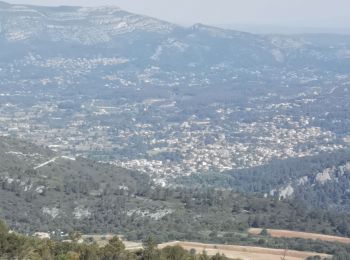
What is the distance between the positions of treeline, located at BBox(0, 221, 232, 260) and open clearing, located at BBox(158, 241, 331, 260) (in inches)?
286

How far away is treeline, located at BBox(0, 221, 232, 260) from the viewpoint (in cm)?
3838

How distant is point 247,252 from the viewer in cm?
4988

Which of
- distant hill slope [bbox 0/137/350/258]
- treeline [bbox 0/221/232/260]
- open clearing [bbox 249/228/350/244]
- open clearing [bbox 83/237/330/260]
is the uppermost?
treeline [bbox 0/221/232/260]

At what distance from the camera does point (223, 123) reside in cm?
15850

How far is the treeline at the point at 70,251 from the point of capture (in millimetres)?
38375

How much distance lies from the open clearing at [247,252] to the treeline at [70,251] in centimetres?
725

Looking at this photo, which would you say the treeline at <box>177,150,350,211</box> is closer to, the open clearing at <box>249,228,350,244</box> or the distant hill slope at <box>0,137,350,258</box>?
the distant hill slope at <box>0,137,350,258</box>

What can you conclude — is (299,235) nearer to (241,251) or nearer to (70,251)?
(241,251)

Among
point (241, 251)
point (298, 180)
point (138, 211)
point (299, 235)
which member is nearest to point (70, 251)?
point (241, 251)

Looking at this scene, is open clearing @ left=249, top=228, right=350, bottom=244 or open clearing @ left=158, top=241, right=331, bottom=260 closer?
open clearing @ left=158, top=241, right=331, bottom=260

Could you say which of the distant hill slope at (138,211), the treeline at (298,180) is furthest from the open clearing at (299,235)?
the treeline at (298,180)

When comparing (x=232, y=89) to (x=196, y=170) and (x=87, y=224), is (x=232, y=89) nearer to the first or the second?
(x=196, y=170)

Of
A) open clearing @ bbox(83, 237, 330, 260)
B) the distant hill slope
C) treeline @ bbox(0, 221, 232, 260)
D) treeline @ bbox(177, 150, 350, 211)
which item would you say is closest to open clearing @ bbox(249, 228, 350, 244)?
the distant hill slope

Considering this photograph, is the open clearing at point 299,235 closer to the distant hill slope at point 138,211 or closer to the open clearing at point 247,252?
the distant hill slope at point 138,211
